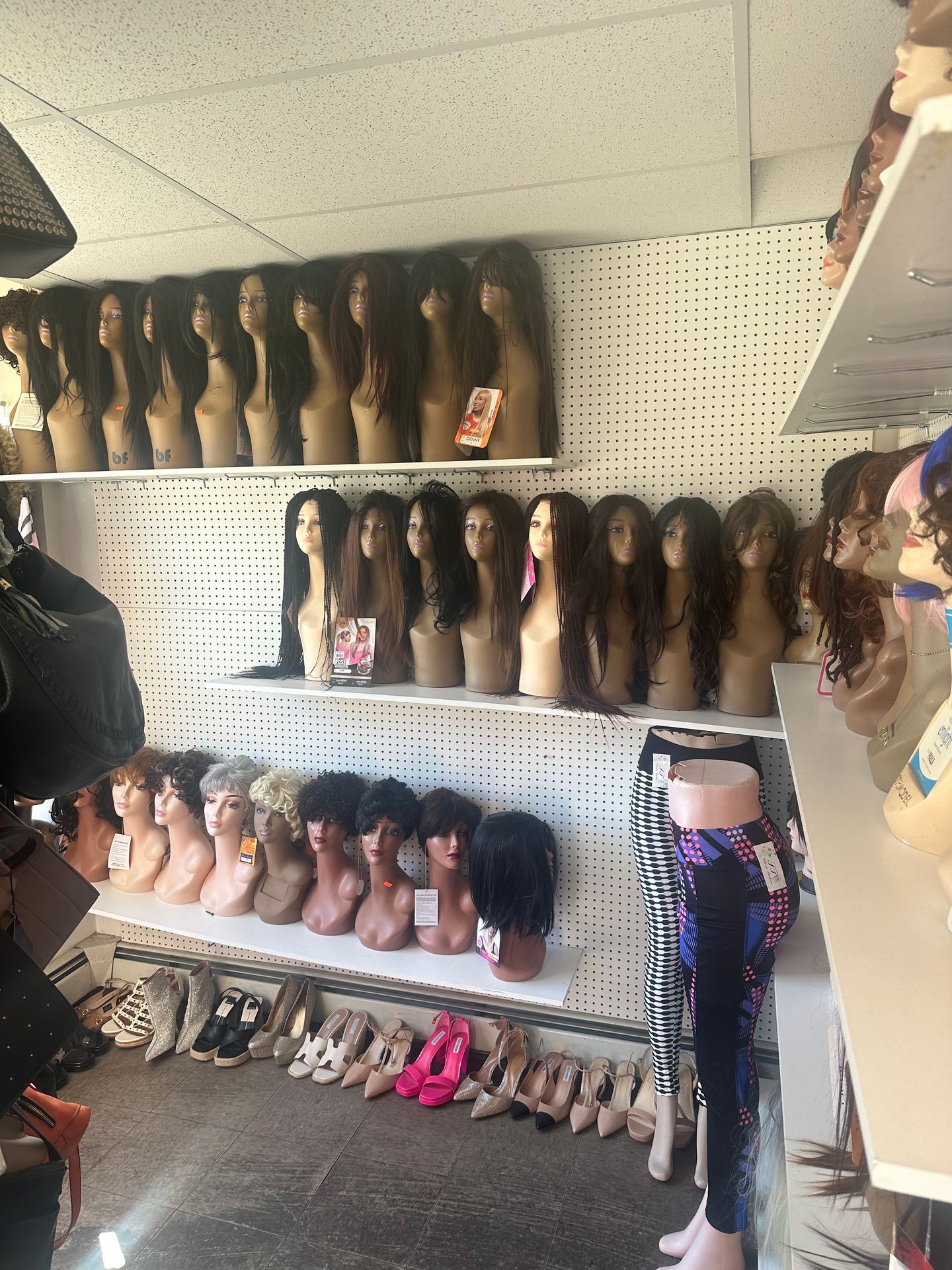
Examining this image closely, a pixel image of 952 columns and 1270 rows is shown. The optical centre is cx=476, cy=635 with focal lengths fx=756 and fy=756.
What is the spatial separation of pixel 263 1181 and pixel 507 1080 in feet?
2.62

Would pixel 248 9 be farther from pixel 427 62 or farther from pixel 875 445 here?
pixel 875 445

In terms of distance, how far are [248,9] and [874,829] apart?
4.86ft

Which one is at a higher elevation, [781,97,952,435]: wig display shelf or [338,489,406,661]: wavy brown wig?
[781,97,952,435]: wig display shelf

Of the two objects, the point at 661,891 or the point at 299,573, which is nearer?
the point at 661,891

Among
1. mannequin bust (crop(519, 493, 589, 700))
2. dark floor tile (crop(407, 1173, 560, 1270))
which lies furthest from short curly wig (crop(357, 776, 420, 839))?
dark floor tile (crop(407, 1173, 560, 1270))

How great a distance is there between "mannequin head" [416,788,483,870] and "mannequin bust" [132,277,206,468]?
1366 mm

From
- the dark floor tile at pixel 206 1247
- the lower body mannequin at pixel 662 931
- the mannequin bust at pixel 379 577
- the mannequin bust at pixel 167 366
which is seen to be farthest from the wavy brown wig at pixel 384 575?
the dark floor tile at pixel 206 1247

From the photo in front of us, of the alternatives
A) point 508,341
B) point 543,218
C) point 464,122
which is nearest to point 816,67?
point 464,122

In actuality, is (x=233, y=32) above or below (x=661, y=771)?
above

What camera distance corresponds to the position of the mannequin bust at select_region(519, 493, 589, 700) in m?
2.11

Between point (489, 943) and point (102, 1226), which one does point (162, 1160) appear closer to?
point (102, 1226)

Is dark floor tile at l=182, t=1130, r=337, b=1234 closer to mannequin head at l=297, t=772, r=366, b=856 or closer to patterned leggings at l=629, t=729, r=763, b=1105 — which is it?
mannequin head at l=297, t=772, r=366, b=856

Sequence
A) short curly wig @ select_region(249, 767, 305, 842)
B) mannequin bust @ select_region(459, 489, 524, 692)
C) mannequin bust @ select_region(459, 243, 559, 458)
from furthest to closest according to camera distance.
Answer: short curly wig @ select_region(249, 767, 305, 842)
mannequin bust @ select_region(459, 489, 524, 692)
mannequin bust @ select_region(459, 243, 559, 458)

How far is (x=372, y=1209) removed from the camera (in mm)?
2139
